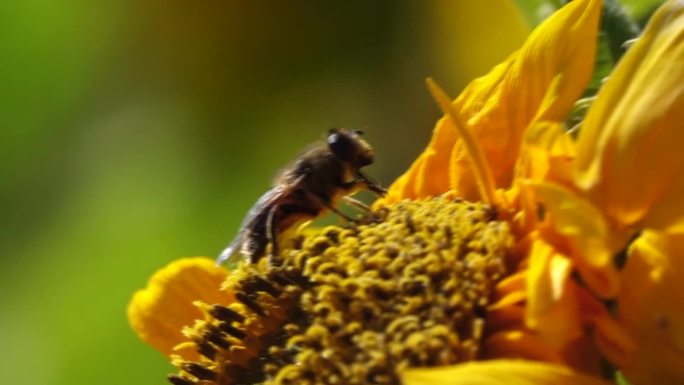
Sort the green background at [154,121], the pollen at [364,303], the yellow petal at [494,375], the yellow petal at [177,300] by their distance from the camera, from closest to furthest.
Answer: the yellow petal at [494,375], the pollen at [364,303], the yellow petal at [177,300], the green background at [154,121]

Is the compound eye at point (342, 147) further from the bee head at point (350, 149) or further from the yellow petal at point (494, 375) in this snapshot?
the yellow petal at point (494, 375)

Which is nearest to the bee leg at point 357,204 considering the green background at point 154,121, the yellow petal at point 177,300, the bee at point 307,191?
the bee at point 307,191

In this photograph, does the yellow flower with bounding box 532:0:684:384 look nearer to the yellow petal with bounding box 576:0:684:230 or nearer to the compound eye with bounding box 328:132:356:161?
the yellow petal with bounding box 576:0:684:230

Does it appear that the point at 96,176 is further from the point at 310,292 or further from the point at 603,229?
the point at 603,229

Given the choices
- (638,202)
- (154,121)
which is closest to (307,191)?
(638,202)

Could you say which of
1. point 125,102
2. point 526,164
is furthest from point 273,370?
point 125,102
